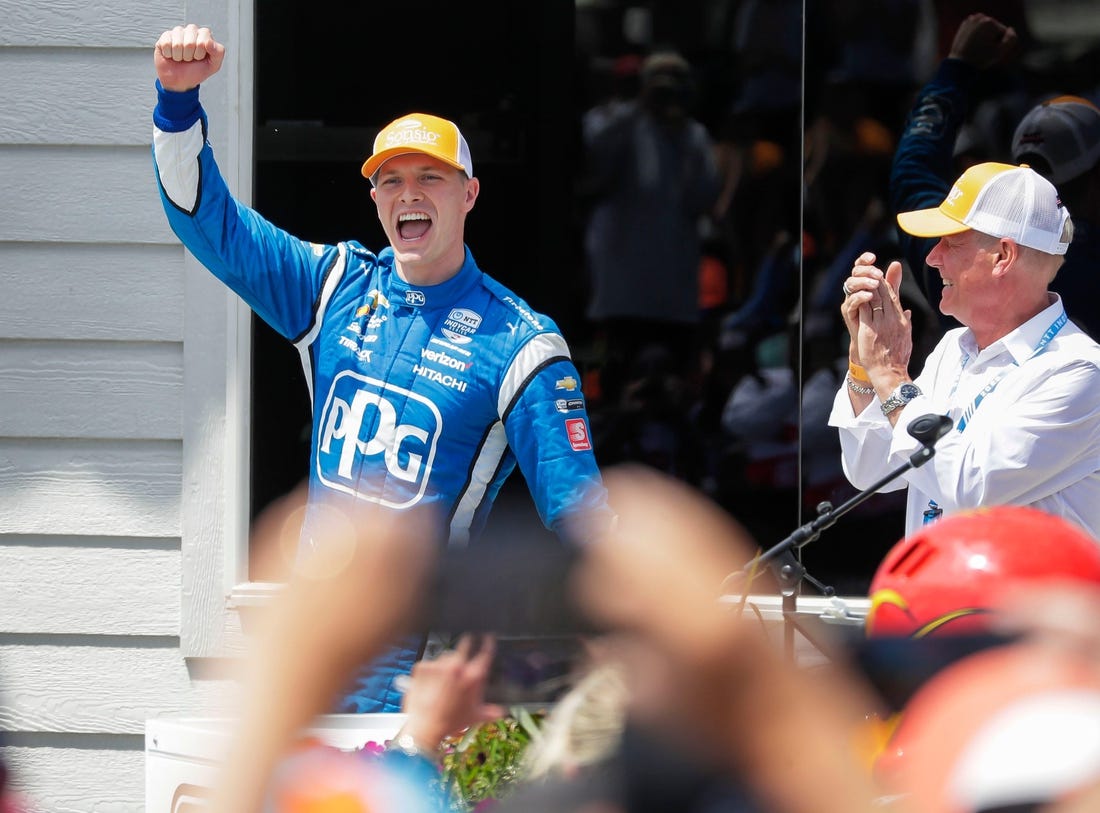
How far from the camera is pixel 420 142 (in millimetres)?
3400

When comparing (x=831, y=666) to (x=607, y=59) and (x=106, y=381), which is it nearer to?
(x=106, y=381)

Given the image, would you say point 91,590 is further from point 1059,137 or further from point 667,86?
point 1059,137

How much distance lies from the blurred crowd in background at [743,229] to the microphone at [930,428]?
225cm

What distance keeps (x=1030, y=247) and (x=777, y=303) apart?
2.04 metres

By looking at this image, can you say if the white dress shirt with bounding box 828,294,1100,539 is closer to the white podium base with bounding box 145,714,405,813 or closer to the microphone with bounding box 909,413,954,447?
the microphone with bounding box 909,413,954,447

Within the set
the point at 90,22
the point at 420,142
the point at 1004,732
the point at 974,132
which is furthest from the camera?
the point at 974,132

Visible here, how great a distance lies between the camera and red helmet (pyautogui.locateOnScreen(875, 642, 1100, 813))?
1.39 metres

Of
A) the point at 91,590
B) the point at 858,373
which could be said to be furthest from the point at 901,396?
the point at 91,590

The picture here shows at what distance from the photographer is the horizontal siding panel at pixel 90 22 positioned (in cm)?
443

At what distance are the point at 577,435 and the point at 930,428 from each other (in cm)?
84

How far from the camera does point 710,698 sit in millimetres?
1365

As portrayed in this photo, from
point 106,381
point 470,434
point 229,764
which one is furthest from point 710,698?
point 106,381

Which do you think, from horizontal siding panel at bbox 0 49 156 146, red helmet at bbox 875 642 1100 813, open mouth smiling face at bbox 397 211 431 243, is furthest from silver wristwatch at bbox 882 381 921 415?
horizontal siding panel at bbox 0 49 156 146

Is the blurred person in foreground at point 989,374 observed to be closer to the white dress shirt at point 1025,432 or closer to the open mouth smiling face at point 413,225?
the white dress shirt at point 1025,432
